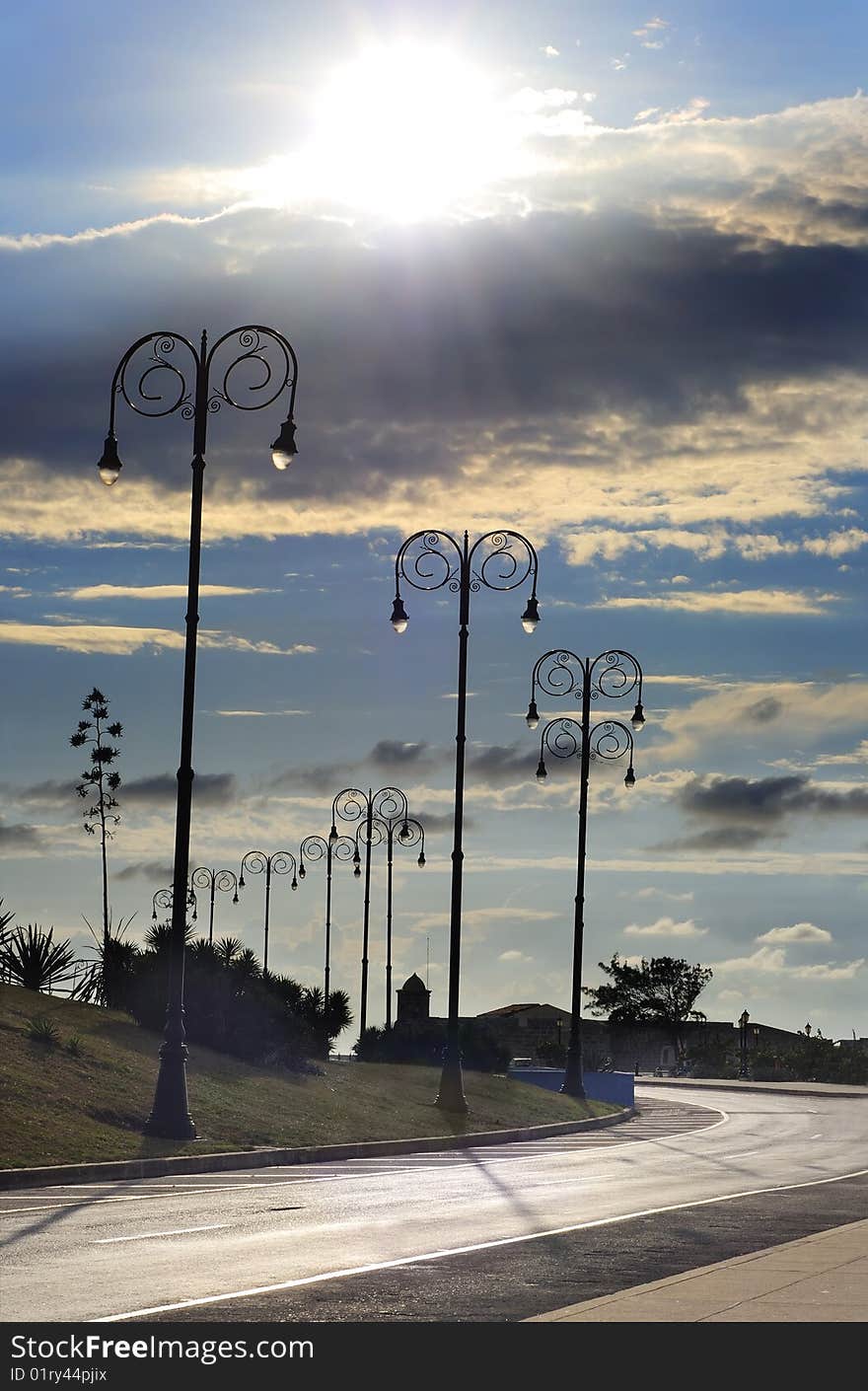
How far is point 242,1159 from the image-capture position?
25891mm

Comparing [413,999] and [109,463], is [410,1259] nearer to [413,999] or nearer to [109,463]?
[109,463]

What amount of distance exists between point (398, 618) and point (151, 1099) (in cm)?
1220

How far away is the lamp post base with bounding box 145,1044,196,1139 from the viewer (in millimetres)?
26375

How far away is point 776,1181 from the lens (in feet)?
85.2

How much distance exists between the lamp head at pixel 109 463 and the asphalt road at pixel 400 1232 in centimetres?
1017

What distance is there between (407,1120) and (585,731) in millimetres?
17765

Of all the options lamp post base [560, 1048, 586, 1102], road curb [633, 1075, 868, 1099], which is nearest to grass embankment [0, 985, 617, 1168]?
lamp post base [560, 1048, 586, 1102]

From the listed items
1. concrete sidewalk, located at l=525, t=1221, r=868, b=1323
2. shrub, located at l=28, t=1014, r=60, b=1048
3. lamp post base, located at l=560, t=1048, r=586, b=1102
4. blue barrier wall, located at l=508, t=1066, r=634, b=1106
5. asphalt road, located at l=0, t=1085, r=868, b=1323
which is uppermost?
shrub, located at l=28, t=1014, r=60, b=1048

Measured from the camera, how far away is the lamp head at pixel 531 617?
3956 cm

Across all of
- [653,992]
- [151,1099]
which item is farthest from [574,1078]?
[653,992]

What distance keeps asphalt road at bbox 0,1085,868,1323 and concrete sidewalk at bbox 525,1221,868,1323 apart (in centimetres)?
80

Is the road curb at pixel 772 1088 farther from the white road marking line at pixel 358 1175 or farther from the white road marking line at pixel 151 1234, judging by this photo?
the white road marking line at pixel 151 1234

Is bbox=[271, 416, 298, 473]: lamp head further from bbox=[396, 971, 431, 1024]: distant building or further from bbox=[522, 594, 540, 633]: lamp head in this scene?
bbox=[396, 971, 431, 1024]: distant building
